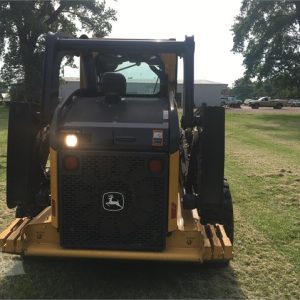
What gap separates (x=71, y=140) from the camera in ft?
12.4

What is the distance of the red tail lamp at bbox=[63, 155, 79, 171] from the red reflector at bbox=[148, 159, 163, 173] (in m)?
0.59

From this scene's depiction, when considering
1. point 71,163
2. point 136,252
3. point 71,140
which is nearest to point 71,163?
point 71,163

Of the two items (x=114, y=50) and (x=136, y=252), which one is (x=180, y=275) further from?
(x=114, y=50)

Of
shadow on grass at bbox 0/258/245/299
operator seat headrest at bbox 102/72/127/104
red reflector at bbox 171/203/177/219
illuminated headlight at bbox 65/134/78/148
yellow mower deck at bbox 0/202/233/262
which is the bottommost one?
shadow on grass at bbox 0/258/245/299

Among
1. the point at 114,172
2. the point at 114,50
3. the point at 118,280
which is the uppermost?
the point at 114,50

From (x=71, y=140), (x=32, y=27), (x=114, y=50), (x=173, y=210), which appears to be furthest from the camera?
(x=32, y=27)

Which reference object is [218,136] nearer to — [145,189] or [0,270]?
[145,189]

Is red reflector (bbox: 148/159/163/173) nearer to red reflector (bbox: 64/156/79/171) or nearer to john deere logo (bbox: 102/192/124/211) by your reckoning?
john deere logo (bbox: 102/192/124/211)

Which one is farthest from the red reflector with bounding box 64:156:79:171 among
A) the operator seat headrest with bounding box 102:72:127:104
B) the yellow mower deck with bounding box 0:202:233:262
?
the operator seat headrest with bounding box 102:72:127:104

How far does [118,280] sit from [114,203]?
0.81 m

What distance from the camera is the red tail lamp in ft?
12.5

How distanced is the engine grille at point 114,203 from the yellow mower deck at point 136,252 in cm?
8

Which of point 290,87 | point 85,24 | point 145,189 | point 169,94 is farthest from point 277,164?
point 85,24

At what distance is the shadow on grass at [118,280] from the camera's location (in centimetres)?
395
